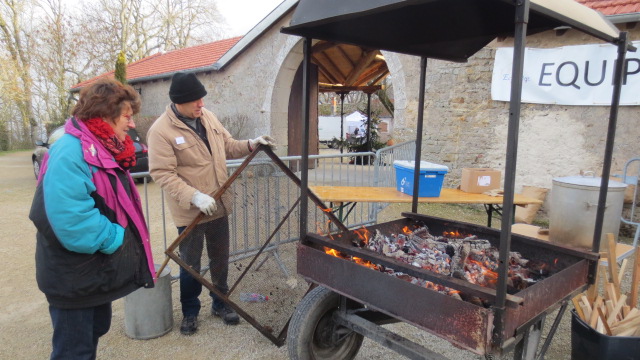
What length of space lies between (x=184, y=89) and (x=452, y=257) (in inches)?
Result: 85.5

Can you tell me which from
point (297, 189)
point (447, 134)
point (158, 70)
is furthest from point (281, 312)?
point (158, 70)

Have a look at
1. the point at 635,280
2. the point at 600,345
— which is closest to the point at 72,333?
the point at 600,345

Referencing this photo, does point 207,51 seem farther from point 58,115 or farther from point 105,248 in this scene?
point 58,115

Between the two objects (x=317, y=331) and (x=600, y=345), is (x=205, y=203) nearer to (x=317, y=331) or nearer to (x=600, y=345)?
(x=317, y=331)

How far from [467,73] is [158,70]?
11.3 m

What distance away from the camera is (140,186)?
1009cm

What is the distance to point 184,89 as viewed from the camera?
112 inches

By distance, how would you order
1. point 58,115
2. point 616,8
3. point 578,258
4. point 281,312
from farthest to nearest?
1. point 58,115
2. point 616,8
3. point 281,312
4. point 578,258

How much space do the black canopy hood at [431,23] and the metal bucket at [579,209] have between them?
162 centimetres

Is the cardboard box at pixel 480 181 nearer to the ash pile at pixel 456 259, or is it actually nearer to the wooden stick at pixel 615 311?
the ash pile at pixel 456 259

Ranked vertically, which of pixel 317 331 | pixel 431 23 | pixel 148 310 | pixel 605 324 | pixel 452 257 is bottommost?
pixel 148 310

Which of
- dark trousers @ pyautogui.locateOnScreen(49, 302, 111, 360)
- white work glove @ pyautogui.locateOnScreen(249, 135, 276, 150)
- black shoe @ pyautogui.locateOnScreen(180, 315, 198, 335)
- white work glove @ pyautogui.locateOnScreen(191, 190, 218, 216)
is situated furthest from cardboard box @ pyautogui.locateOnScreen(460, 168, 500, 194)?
dark trousers @ pyautogui.locateOnScreen(49, 302, 111, 360)

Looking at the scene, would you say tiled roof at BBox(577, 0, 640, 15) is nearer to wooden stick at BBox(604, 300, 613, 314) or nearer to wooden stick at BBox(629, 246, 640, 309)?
wooden stick at BBox(629, 246, 640, 309)

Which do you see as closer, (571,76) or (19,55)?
(571,76)
